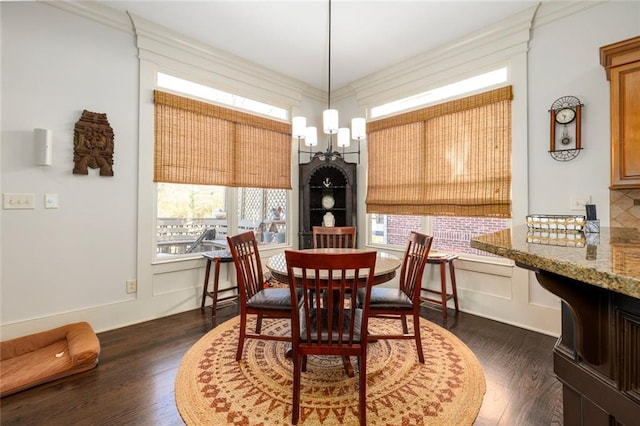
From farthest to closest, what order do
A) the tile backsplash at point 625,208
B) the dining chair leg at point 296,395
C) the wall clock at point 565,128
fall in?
the wall clock at point 565,128, the tile backsplash at point 625,208, the dining chair leg at point 296,395

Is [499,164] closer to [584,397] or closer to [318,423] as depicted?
[584,397]

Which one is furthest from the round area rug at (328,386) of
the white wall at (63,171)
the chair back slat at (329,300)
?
the white wall at (63,171)

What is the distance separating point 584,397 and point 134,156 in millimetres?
3471

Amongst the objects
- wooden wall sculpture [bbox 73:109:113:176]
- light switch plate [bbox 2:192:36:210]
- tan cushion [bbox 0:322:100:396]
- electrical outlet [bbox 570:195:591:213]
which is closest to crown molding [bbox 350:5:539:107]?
electrical outlet [bbox 570:195:591:213]

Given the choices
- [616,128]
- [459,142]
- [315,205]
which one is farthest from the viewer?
[315,205]

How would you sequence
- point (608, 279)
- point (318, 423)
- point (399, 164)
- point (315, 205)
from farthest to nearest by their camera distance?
1. point (315, 205)
2. point (399, 164)
3. point (318, 423)
4. point (608, 279)

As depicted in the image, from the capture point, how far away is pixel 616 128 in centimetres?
211

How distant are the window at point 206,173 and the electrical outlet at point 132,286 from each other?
1.17 ft

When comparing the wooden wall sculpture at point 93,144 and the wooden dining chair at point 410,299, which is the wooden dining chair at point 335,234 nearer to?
the wooden dining chair at point 410,299

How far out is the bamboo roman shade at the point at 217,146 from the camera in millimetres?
3098

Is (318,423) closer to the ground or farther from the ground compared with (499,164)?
closer to the ground

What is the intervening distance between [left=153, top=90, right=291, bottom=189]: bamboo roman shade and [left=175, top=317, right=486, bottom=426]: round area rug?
181cm

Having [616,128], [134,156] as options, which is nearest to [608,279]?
[616,128]

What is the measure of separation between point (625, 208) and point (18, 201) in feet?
15.5
